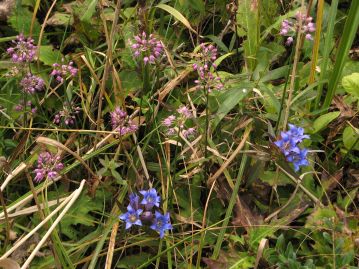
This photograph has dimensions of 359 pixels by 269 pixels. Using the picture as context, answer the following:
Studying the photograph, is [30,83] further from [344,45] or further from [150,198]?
[344,45]

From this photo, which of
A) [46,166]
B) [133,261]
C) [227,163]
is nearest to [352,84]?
[227,163]

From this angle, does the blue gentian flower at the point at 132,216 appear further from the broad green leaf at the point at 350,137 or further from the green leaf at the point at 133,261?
the broad green leaf at the point at 350,137

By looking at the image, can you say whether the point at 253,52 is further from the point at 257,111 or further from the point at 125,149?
the point at 125,149

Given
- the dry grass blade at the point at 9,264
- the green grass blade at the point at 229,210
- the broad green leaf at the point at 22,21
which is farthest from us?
the broad green leaf at the point at 22,21

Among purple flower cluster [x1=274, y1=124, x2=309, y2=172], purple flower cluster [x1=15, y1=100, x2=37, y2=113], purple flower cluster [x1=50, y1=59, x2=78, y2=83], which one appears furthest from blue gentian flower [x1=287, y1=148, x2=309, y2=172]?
purple flower cluster [x1=15, y1=100, x2=37, y2=113]

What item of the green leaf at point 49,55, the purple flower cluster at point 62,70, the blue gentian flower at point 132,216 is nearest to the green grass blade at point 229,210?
the blue gentian flower at point 132,216

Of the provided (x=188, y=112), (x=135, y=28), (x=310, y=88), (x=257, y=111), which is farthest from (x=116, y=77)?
(x=310, y=88)

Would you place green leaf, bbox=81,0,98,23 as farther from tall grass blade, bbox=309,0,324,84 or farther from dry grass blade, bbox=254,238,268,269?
dry grass blade, bbox=254,238,268,269
